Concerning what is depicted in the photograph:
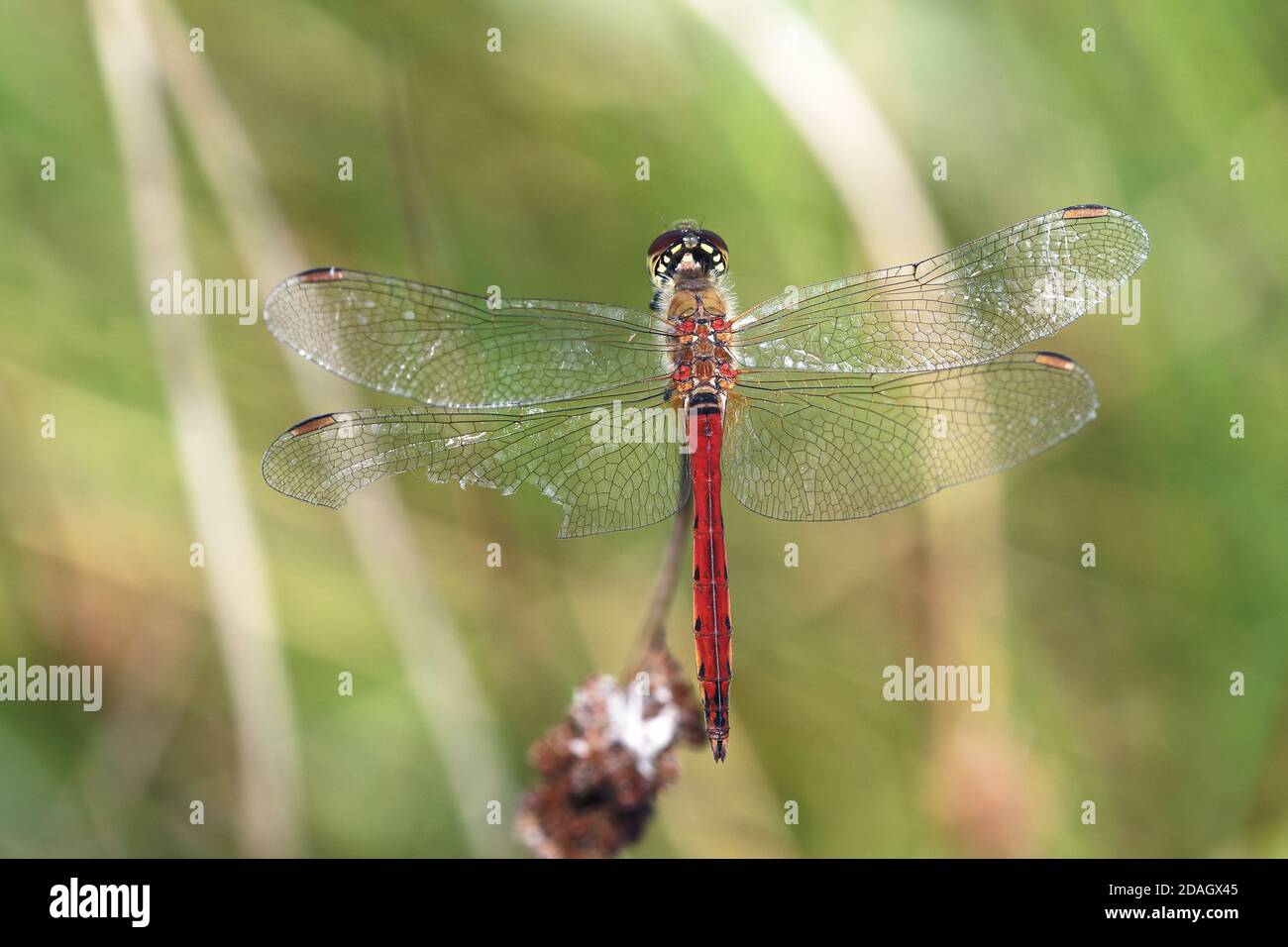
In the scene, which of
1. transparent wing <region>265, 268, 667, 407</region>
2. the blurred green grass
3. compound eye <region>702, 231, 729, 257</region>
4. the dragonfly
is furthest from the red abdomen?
the blurred green grass

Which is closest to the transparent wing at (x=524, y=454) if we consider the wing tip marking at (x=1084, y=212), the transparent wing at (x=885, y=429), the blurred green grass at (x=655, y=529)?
the transparent wing at (x=885, y=429)

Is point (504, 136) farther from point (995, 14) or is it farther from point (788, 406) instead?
point (995, 14)

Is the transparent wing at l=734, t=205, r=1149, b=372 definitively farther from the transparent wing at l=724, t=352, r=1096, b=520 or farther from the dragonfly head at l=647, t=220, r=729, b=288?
the dragonfly head at l=647, t=220, r=729, b=288

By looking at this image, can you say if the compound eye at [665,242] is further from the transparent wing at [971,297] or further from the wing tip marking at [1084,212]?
the wing tip marking at [1084,212]

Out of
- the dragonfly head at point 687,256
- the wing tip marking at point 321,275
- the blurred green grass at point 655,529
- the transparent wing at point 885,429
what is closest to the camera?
the wing tip marking at point 321,275

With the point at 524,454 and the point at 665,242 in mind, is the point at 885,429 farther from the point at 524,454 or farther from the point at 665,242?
the point at 524,454
